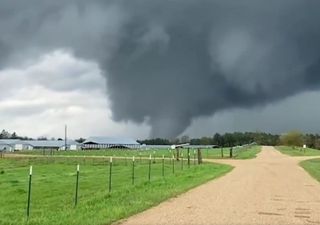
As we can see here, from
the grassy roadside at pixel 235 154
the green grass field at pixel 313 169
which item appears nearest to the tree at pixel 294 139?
the grassy roadside at pixel 235 154

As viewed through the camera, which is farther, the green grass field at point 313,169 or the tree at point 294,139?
the tree at point 294,139

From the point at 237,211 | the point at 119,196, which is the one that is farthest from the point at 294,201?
the point at 119,196

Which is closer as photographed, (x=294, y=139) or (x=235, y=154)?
(x=235, y=154)

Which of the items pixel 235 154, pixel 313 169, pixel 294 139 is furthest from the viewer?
pixel 294 139

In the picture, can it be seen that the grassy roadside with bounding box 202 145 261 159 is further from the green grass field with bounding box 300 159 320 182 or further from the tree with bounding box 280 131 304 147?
the tree with bounding box 280 131 304 147

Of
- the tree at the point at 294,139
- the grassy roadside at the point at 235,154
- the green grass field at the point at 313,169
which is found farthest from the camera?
the tree at the point at 294,139

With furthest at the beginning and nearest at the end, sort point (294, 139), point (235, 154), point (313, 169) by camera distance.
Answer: point (294, 139)
point (235, 154)
point (313, 169)

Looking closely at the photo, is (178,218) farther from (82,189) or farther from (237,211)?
(82,189)

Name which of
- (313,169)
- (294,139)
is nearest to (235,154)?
(313,169)

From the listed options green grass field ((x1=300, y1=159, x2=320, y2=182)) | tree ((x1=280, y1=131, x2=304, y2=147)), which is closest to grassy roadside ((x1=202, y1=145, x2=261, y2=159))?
green grass field ((x1=300, y1=159, x2=320, y2=182))

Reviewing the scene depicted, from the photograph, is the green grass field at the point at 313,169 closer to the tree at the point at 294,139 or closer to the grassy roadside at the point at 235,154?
the grassy roadside at the point at 235,154

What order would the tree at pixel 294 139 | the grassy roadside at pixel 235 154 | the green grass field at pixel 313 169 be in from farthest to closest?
the tree at pixel 294 139 → the grassy roadside at pixel 235 154 → the green grass field at pixel 313 169

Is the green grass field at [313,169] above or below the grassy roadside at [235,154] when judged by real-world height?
below

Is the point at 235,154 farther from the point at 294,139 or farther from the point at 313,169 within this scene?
the point at 294,139
